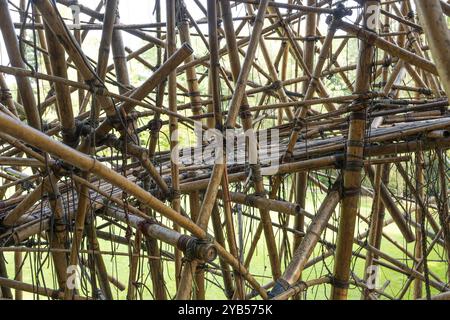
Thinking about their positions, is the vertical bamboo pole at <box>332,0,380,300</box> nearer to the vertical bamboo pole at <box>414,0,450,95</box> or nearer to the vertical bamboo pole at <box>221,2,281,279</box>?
the vertical bamboo pole at <box>221,2,281,279</box>

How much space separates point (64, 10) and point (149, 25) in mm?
2325

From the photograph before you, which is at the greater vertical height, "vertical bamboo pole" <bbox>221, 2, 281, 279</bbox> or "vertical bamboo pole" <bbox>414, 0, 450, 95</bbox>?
"vertical bamboo pole" <bbox>221, 2, 281, 279</bbox>

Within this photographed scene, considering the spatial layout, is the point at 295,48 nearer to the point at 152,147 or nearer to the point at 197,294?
the point at 152,147

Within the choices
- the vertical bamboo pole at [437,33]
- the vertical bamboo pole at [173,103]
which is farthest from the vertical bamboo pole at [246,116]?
the vertical bamboo pole at [437,33]

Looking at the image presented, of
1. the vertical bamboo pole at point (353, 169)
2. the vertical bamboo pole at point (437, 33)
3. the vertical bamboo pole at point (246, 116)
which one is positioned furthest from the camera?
the vertical bamboo pole at point (246, 116)

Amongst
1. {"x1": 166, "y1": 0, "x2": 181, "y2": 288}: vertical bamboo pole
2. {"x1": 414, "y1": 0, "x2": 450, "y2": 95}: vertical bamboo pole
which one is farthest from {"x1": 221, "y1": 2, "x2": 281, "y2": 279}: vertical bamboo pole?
{"x1": 414, "y1": 0, "x2": 450, "y2": 95}: vertical bamboo pole

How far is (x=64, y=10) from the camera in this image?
130 inches

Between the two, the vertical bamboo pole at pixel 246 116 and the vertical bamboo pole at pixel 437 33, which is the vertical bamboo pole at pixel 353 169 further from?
the vertical bamboo pole at pixel 437 33

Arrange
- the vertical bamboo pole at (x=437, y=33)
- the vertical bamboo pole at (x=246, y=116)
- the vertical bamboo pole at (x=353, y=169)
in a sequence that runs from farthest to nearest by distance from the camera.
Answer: the vertical bamboo pole at (x=246, y=116) < the vertical bamboo pole at (x=353, y=169) < the vertical bamboo pole at (x=437, y=33)

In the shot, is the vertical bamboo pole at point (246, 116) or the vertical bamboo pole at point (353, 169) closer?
the vertical bamboo pole at point (353, 169)

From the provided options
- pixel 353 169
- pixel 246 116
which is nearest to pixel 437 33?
pixel 353 169

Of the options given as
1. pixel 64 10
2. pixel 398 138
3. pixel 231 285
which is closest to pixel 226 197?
pixel 398 138

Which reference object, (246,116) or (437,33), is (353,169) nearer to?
(246,116)

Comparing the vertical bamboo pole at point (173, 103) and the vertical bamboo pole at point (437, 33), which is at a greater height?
the vertical bamboo pole at point (173, 103)
